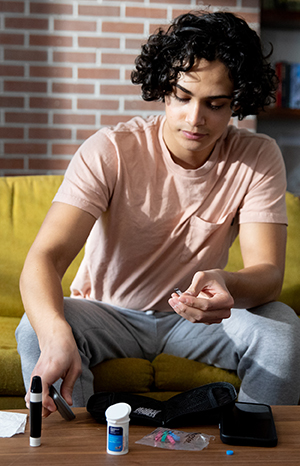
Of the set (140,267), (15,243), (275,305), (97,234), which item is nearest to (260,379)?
(275,305)

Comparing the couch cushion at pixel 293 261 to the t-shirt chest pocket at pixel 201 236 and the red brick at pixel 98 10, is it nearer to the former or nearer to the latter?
the t-shirt chest pocket at pixel 201 236

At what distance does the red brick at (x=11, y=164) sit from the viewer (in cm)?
261

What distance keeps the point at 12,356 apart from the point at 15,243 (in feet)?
1.90

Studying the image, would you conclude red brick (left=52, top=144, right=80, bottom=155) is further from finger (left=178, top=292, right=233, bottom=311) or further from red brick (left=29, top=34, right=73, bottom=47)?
finger (left=178, top=292, right=233, bottom=311)

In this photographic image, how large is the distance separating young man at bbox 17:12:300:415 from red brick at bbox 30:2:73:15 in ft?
3.96

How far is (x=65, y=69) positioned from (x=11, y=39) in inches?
11.7

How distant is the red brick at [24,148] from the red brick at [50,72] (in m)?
0.35

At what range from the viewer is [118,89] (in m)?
2.60

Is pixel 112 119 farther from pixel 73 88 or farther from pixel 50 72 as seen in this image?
pixel 50 72

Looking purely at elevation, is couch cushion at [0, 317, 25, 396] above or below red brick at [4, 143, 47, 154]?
below

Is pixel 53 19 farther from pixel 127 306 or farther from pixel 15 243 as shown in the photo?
pixel 127 306

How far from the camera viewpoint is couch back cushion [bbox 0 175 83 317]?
1.81m

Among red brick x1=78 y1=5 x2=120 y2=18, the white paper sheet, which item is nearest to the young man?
the white paper sheet

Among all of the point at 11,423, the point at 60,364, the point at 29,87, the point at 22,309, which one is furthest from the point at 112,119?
the point at 11,423
